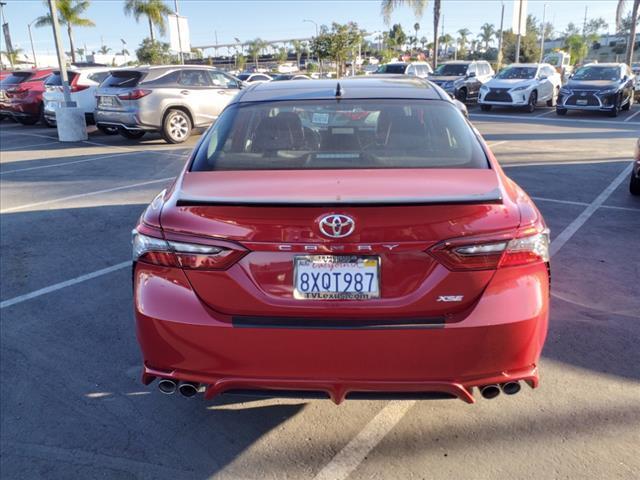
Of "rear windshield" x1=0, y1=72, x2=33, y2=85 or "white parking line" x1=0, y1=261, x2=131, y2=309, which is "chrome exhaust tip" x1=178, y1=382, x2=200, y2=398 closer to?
"white parking line" x1=0, y1=261, x2=131, y2=309

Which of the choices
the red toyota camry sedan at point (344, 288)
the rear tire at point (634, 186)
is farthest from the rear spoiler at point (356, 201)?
the rear tire at point (634, 186)

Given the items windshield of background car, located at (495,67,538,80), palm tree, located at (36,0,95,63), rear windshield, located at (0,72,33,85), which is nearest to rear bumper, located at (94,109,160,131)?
rear windshield, located at (0,72,33,85)

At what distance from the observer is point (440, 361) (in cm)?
222

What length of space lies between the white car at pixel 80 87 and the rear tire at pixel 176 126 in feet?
8.82

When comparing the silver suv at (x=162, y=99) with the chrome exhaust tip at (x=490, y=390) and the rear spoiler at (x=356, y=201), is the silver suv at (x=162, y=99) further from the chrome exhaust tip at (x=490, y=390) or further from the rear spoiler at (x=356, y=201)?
the chrome exhaust tip at (x=490, y=390)

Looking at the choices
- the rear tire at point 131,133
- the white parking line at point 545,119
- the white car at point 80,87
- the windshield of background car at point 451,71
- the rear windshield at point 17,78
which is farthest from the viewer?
the windshield of background car at point 451,71

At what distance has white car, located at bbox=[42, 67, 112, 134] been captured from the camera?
14570mm

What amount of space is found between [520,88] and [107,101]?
13491mm

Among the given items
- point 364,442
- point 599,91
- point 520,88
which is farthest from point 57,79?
point 599,91

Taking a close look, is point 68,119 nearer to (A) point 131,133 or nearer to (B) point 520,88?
(A) point 131,133

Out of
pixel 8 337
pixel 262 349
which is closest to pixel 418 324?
pixel 262 349

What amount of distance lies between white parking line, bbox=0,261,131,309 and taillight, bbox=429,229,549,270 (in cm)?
361

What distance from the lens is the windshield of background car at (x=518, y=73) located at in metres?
20.1

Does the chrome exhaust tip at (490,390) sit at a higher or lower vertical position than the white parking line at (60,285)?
higher
